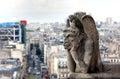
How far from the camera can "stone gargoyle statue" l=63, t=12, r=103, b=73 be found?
3254mm

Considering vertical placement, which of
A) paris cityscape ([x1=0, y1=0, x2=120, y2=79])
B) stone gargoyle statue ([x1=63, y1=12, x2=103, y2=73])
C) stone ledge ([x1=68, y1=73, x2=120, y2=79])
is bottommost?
paris cityscape ([x1=0, y1=0, x2=120, y2=79])

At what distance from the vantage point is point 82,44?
3279mm

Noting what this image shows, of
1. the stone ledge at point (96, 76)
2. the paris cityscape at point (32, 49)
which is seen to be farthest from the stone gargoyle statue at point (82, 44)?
the paris cityscape at point (32, 49)

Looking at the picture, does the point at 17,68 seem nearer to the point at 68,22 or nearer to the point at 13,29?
the point at 13,29

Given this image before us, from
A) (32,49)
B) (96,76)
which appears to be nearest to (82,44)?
(96,76)

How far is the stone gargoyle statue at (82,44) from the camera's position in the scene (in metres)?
3.25

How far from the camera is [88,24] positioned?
3312 mm

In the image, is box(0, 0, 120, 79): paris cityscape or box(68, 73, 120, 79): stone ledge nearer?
box(68, 73, 120, 79): stone ledge

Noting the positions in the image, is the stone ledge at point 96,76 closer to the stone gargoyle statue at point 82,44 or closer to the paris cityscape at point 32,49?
the stone gargoyle statue at point 82,44

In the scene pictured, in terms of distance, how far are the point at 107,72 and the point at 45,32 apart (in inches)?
2541

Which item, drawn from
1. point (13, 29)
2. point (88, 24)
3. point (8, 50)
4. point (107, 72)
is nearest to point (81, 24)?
point (88, 24)

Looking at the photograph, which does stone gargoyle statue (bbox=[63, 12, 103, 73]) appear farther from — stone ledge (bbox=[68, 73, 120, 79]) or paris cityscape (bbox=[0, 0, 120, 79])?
paris cityscape (bbox=[0, 0, 120, 79])

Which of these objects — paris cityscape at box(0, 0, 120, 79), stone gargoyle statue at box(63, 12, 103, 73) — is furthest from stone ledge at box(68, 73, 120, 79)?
paris cityscape at box(0, 0, 120, 79)

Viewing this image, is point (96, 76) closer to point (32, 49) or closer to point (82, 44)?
point (82, 44)
